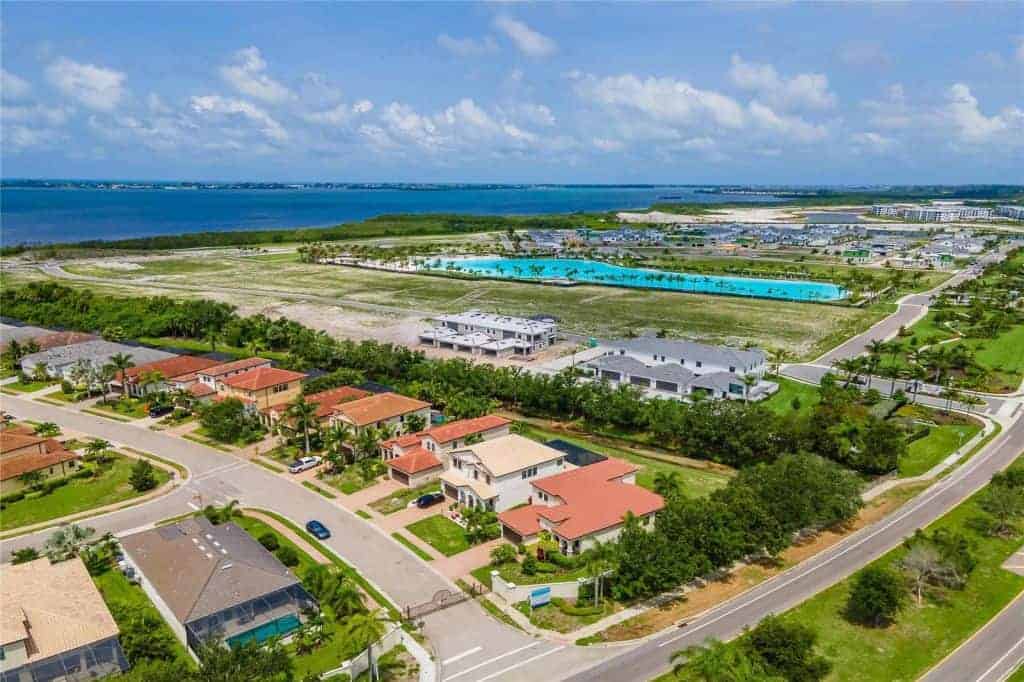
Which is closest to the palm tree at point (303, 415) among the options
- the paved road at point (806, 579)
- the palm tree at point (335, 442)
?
the palm tree at point (335, 442)

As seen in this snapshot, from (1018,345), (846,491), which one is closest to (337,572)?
(846,491)

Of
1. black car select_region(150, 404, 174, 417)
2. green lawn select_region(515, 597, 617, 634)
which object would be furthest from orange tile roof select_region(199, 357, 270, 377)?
green lawn select_region(515, 597, 617, 634)

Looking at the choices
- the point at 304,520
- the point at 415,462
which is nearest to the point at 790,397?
the point at 415,462

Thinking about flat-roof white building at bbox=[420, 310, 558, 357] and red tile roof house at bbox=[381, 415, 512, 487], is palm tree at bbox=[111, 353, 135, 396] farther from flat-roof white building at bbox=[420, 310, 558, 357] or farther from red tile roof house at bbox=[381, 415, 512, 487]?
flat-roof white building at bbox=[420, 310, 558, 357]

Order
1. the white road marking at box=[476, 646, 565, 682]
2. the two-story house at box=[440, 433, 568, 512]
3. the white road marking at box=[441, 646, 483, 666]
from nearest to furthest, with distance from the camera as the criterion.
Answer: the white road marking at box=[476, 646, 565, 682] → the white road marking at box=[441, 646, 483, 666] → the two-story house at box=[440, 433, 568, 512]

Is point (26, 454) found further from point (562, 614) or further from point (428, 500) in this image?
point (562, 614)

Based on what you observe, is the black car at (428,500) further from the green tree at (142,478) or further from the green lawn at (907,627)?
the green lawn at (907,627)
